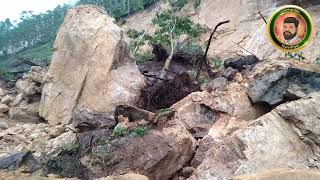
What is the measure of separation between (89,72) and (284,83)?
254 inches

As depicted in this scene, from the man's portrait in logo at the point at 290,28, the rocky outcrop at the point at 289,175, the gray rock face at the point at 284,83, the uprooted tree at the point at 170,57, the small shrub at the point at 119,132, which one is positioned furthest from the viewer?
the uprooted tree at the point at 170,57

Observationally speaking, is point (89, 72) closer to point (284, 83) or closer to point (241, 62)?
point (241, 62)

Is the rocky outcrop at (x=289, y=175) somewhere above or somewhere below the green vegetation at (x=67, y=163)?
above

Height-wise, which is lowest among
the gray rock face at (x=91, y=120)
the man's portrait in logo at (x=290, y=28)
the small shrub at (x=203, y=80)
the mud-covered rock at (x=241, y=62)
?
the gray rock face at (x=91, y=120)

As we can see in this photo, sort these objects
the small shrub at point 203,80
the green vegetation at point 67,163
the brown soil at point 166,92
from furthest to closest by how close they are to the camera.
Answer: the small shrub at point 203,80, the brown soil at point 166,92, the green vegetation at point 67,163

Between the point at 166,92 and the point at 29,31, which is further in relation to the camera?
the point at 29,31

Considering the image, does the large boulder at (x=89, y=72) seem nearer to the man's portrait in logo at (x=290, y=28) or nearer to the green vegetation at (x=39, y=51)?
the man's portrait in logo at (x=290, y=28)

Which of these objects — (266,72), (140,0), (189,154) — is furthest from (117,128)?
(140,0)

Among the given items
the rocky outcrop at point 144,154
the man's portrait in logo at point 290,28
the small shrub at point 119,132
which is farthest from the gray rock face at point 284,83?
the small shrub at point 119,132

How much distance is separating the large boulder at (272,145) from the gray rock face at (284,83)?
0.66 metres

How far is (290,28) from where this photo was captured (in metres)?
9.15

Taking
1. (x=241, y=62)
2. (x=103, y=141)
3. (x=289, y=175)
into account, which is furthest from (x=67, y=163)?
(x=241, y=62)

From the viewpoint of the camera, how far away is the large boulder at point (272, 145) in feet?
25.1

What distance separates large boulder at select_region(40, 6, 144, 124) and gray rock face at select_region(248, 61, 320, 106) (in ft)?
13.8
